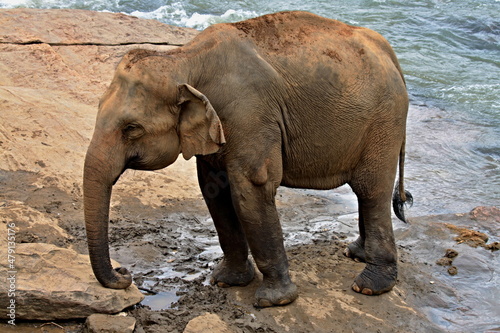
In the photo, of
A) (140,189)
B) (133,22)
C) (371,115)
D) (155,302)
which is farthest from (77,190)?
(133,22)

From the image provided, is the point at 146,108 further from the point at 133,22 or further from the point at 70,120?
the point at 133,22

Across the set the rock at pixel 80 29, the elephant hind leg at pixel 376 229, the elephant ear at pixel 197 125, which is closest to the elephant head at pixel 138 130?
the elephant ear at pixel 197 125

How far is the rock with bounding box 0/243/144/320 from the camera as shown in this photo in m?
4.95

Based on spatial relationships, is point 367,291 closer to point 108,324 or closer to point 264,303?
point 264,303

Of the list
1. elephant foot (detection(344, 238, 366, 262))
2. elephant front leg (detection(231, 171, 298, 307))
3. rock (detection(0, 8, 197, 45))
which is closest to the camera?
elephant front leg (detection(231, 171, 298, 307))

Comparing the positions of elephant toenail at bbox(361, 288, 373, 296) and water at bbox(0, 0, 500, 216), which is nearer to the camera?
elephant toenail at bbox(361, 288, 373, 296)

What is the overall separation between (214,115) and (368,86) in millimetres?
1479

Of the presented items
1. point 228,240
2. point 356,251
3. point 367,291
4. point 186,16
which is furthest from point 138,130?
point 186,16

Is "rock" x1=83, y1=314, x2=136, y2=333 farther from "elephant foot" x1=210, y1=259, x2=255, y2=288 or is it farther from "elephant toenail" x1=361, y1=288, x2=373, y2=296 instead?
"elephant toenail" x1=361, y1=288, x2=373, y2=296

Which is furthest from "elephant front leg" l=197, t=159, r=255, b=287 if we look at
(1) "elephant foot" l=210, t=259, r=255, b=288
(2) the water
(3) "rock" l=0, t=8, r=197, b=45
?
(3) "rock" l=0, t=8, r=197, b=45

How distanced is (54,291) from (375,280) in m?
2.71

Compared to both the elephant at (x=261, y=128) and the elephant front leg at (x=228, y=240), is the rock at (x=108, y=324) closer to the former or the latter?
the elephant at (x=261, y=128)

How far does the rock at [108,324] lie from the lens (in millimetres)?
4887

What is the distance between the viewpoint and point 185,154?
5070 mm
